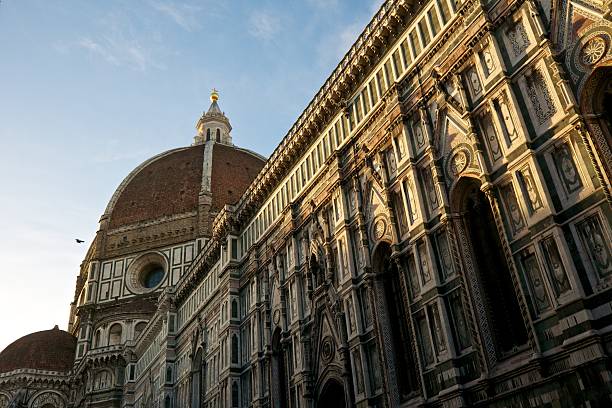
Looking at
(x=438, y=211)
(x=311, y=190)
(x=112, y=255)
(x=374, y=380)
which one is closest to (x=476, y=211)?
(x=438, y=211)

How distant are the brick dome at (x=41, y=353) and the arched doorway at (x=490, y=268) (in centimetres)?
5894

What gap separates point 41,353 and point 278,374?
4833 centimetres

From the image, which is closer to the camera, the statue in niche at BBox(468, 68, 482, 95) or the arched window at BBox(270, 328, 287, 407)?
the statue in niche at BBox(468, 68, 482, 95)

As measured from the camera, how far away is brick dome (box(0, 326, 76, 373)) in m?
63.1

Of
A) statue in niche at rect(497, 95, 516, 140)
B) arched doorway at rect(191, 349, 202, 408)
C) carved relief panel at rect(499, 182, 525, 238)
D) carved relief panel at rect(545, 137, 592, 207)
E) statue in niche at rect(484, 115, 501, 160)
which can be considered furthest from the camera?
arched doorway at rect(191, 349, 202, 408)

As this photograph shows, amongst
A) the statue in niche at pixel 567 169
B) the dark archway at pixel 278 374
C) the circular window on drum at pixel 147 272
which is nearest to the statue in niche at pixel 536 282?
the statue in niche at pixel 567 169

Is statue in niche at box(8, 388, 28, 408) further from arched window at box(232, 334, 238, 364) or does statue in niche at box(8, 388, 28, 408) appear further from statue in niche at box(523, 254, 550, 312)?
statue in niche at box(523, 254, 550, 312)

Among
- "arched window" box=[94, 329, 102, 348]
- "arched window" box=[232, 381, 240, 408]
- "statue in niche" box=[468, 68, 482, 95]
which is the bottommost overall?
"arched window" box=[232, 381, 240, 408]

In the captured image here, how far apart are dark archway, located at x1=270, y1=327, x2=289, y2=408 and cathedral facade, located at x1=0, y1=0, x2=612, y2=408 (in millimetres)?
95

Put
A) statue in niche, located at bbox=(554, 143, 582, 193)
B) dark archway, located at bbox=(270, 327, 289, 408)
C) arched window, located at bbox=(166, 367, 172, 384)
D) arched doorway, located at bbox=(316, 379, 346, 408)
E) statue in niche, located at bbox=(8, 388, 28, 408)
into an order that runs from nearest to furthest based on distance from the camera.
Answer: statue in niche, located at bbox=(554, 143, 582, 193) < arched doorway, located at bbox=(316, 379, 346, 408) < dark archway, located at bbox=(270, 327, 289, 408) < arched window, located at bbox=(166, 367, 172, 384) < statue in niche, located at bbox=(8, 388, 28, 408)

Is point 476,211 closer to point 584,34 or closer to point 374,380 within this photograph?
point 584,34

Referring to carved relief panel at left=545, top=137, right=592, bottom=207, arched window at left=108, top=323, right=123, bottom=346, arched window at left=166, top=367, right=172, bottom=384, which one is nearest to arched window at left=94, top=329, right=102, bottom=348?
arched window at left=108, top=323, right=123, bottom=346

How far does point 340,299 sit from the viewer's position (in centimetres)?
2195

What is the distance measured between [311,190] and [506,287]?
12.1 metres
